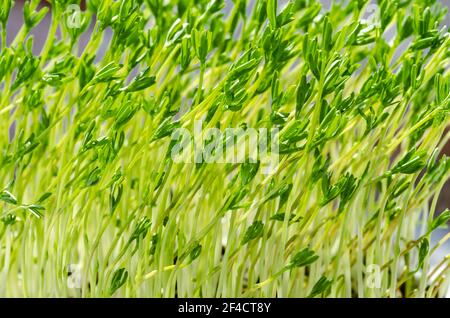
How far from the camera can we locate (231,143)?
2.31 ft

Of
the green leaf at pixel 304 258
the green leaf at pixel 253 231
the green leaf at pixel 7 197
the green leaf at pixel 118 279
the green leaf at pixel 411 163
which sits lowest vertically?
the green leaf at pixel 118 279

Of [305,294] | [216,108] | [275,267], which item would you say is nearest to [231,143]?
[216,108]

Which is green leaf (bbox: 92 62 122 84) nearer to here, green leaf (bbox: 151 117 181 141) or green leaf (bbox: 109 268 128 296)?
green leaf (bbox: 151 117 181 141)

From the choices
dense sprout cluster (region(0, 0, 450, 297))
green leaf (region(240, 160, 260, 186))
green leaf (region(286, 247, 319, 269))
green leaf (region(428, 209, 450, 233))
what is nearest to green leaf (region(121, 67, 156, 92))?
dense sprout cluster (region(0, 0, 450, 297))

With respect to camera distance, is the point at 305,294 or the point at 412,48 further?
the point at 305,294

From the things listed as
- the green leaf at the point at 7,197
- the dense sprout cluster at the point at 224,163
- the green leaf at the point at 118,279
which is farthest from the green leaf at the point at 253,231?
the green leaf at the point at 7,197

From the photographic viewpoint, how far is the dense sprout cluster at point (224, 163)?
69 centimetres

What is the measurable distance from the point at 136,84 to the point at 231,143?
13 cm

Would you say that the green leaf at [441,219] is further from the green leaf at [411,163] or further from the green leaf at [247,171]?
the green leaf at [247,171]

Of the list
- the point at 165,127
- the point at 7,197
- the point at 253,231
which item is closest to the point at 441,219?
the point at 253,231

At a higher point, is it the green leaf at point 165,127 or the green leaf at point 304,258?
the green leaf at point 165,127

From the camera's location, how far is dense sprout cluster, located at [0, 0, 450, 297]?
69 centimetres

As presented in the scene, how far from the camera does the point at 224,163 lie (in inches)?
29.9
